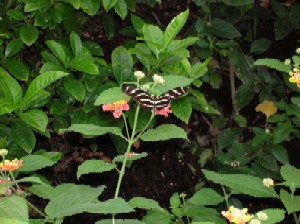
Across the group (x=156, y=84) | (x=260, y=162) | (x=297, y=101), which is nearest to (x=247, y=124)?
(x=260, y=162)

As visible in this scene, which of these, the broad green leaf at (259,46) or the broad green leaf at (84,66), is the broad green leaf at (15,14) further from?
the broad green leaf at (259,46)

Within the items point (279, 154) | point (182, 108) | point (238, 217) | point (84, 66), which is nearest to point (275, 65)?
point (182, 108)

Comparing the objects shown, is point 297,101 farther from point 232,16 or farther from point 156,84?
point 232,16

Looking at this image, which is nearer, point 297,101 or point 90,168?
point 90,168

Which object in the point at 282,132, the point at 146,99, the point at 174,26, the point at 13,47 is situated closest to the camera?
the point at 146,99

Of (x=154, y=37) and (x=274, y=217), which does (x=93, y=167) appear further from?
(x=154, y=37)

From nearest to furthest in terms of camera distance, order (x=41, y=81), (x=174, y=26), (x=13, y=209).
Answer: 1. (x=13, y=209)
2. (x=41, y=81)
3. (x=174, y=26)
